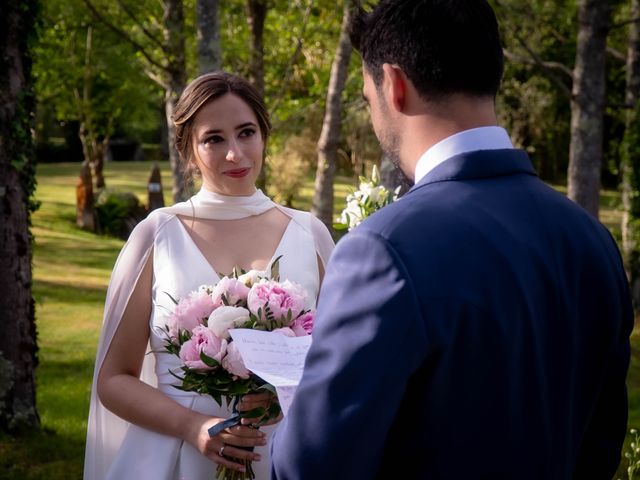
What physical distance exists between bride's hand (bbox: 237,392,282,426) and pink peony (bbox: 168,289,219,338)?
319 millimetres

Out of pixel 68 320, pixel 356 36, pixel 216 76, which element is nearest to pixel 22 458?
pixel 216 76

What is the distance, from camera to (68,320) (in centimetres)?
1427

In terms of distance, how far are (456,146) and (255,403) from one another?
1.46 m

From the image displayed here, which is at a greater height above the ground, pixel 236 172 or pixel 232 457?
pixel 236 172

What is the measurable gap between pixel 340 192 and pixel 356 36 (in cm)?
3656

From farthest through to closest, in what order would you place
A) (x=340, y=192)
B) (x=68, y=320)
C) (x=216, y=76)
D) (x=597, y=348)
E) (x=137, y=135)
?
(x=137, y=135) < (x=340, y=192) < (x=68, y=320) < (x=216, y=76) < (x=597, y=348)

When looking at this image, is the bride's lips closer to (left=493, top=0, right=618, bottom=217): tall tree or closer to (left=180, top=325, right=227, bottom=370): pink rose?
(left=180, top=325, right=227, bottom=370): pink rose

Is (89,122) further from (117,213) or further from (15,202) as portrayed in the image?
(15,202)

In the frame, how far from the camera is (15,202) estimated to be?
268 inches

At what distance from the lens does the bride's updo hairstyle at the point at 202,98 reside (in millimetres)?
3908

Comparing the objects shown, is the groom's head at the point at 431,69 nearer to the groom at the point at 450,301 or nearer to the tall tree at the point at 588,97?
the groom at the point at 450,301

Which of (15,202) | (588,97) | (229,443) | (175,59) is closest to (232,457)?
(229,443)

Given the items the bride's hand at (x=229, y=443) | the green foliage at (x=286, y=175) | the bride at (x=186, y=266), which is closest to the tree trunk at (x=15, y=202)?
the bride at (x=186, y=266)

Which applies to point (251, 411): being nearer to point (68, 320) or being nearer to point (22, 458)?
point (22, 458)
